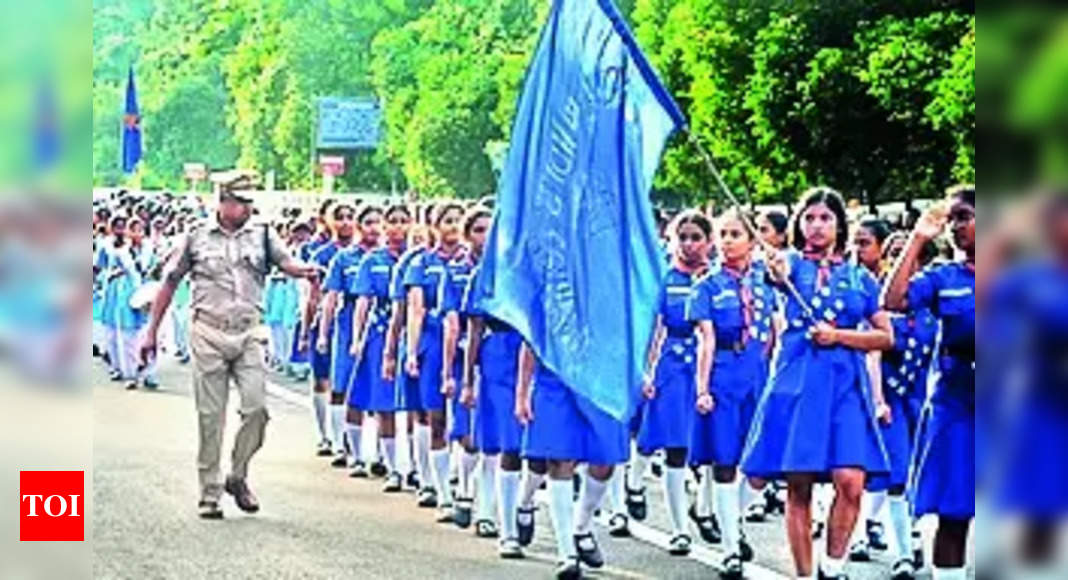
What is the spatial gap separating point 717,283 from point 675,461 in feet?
3.38

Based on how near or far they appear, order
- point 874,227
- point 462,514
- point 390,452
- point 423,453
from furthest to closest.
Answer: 1. point 390,452
2. point 423,453
3. point 462,514
4. point 874,227

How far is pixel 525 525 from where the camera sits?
961 centimetres

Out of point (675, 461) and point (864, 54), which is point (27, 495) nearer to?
point (675, 461)

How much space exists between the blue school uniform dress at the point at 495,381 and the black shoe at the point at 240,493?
182 centimetres

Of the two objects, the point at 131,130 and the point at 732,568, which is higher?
the point at 131,130

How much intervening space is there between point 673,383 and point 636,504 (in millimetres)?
1103

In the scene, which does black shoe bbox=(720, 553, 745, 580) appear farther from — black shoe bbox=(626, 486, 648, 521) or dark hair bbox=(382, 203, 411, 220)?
dark hair bbox=(382, 203, 411, 220)

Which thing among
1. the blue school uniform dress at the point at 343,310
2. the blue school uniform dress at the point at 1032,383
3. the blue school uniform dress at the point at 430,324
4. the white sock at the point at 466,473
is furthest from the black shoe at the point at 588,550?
the blue school uniform dress at the point at 1032,383

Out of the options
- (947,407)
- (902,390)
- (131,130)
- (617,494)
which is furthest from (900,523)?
(131,130)

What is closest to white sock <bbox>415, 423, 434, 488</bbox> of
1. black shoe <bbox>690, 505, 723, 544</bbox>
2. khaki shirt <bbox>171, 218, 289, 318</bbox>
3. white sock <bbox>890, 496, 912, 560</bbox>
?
khaki shirt <bbox>171, 218, 289, 318</bbox>

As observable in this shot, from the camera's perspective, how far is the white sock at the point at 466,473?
423 inches

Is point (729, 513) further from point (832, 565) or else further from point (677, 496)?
point (832, 565)

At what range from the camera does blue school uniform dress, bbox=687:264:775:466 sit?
9.41m

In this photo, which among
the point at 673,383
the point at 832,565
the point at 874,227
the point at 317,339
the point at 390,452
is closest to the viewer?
the point at 832,565
